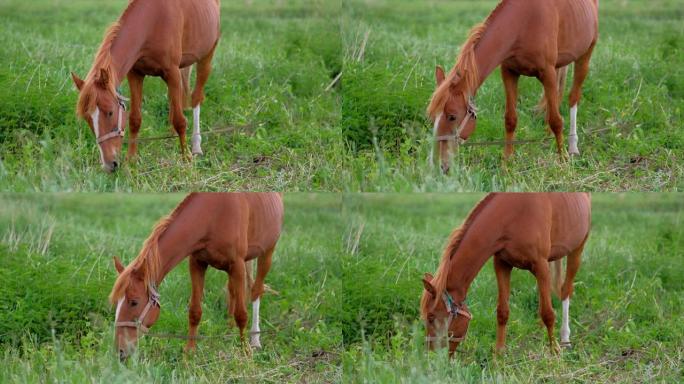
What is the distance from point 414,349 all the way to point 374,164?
847mm

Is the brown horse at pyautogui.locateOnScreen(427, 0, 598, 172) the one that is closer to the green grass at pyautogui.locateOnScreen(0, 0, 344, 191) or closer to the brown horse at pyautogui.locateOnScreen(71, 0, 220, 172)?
the green grass at pyautogui.locateOnScreen(0, 0, 344, 191)

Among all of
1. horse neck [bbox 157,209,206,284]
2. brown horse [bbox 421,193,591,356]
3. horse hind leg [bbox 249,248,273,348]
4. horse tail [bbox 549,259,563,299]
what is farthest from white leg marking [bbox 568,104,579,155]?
horse neck [bbox 157,209,206,284]

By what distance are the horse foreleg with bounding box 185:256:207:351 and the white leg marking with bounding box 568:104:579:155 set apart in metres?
1.69

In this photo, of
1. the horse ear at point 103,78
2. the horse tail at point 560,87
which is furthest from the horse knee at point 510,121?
the horse ear at point 103,78

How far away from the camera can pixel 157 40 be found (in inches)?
219

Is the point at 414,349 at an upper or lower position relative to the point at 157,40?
lower

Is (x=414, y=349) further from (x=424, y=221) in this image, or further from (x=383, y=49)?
(x=383, y=49)

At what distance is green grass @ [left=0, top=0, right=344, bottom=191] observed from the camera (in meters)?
5.65

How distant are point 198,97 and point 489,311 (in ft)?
5.24

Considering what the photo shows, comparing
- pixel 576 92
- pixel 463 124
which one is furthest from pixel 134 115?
pixel 576 92

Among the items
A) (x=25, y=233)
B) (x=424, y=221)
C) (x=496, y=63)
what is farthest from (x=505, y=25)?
(x=25, y=233)

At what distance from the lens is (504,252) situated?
568 cm

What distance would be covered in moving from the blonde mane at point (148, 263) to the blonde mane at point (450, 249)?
112 centimetres

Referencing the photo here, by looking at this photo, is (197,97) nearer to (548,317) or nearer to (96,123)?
(96,123)
